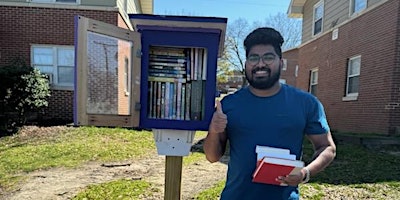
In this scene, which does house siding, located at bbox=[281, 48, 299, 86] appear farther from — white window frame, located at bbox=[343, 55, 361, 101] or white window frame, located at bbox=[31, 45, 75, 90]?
white window frame, located at bbox=[31, 45, 75, 90]

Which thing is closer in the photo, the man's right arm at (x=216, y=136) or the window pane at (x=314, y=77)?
the man's right arm at (x=216, y=136)

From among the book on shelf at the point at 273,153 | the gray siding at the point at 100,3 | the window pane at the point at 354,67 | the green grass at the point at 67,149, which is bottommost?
the green grass at the point at 67,149

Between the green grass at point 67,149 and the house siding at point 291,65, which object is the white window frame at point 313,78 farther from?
the house siding at point 291,65

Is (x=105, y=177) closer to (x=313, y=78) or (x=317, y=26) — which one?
(x=313, y=78)

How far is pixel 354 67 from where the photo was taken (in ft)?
34.1

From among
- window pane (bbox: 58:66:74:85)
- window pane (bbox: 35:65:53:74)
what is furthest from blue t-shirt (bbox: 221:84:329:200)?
window pane (bbox: 35:65:53:74)

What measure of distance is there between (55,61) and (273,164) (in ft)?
35.0

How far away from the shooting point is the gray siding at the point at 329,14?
11078 millimetres

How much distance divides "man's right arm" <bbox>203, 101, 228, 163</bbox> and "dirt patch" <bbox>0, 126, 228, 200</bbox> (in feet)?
8.50

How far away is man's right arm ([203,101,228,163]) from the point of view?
1.79 m

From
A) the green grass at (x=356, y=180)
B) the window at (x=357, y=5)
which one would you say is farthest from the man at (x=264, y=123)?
the window at (x=357, y=5)

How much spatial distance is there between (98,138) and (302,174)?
7.51m

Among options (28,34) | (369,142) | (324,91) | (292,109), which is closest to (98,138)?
(28,34)

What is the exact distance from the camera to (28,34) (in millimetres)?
10820
